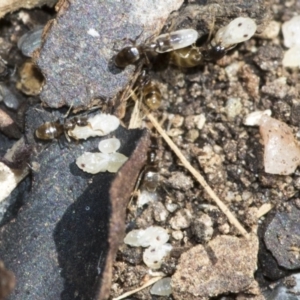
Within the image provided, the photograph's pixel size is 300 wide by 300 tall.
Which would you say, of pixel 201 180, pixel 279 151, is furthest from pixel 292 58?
pixel 201 180

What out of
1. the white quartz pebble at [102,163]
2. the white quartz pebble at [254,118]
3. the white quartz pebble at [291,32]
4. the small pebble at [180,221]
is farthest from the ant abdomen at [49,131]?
the white quartz pebble at [291,32]

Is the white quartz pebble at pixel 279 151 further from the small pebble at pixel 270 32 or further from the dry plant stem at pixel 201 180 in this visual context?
the small pebble at pixel 270 32

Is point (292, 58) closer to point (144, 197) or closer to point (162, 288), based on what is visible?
point (144, 197)

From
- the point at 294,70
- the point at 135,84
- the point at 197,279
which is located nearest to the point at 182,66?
the point at 135,84

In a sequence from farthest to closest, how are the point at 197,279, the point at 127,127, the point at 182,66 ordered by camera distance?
the point at 182,66
the point at 127,127
the point at 197,279

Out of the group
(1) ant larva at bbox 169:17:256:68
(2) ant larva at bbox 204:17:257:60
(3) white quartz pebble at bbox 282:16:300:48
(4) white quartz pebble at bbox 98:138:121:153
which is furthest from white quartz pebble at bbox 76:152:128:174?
(3) white quartz pebble at bbox 282:16:300:48

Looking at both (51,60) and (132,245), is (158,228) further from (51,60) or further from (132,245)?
(51,60)
